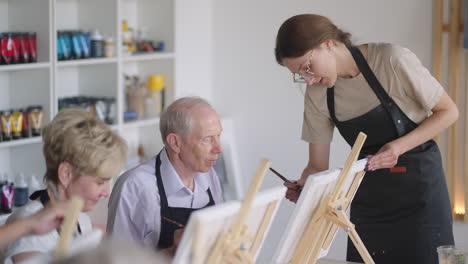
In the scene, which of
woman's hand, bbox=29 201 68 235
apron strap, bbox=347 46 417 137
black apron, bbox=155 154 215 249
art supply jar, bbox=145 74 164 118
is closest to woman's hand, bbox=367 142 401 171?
apron strap, bbox=347 46 417 137

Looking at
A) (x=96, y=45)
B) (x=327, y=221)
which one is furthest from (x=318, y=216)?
(x=96, y=45)

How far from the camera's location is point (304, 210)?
7.20ft

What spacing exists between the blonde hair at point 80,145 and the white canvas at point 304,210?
0.49 meters

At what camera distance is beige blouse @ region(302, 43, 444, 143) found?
277 centimetres

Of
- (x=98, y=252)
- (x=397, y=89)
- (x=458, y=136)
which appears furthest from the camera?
(x=458, y=136)

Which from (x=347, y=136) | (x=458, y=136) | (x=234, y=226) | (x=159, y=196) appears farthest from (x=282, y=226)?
(x=234, y=226)

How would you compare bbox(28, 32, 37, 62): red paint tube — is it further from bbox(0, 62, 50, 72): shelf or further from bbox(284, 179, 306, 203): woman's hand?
bbox(284, 179, 306, 203): woman's hand

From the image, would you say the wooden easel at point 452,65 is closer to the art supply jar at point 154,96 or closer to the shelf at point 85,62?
the art supply jar at point 154,96

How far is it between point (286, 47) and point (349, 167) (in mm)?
526

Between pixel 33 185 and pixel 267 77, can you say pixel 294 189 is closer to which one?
pixel 33 185

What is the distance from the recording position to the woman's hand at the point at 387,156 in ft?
Answer: 8.74

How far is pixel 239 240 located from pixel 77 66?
2723mm

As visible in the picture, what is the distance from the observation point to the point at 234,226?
6.01ft

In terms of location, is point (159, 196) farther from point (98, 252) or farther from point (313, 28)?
point (98, 252)
